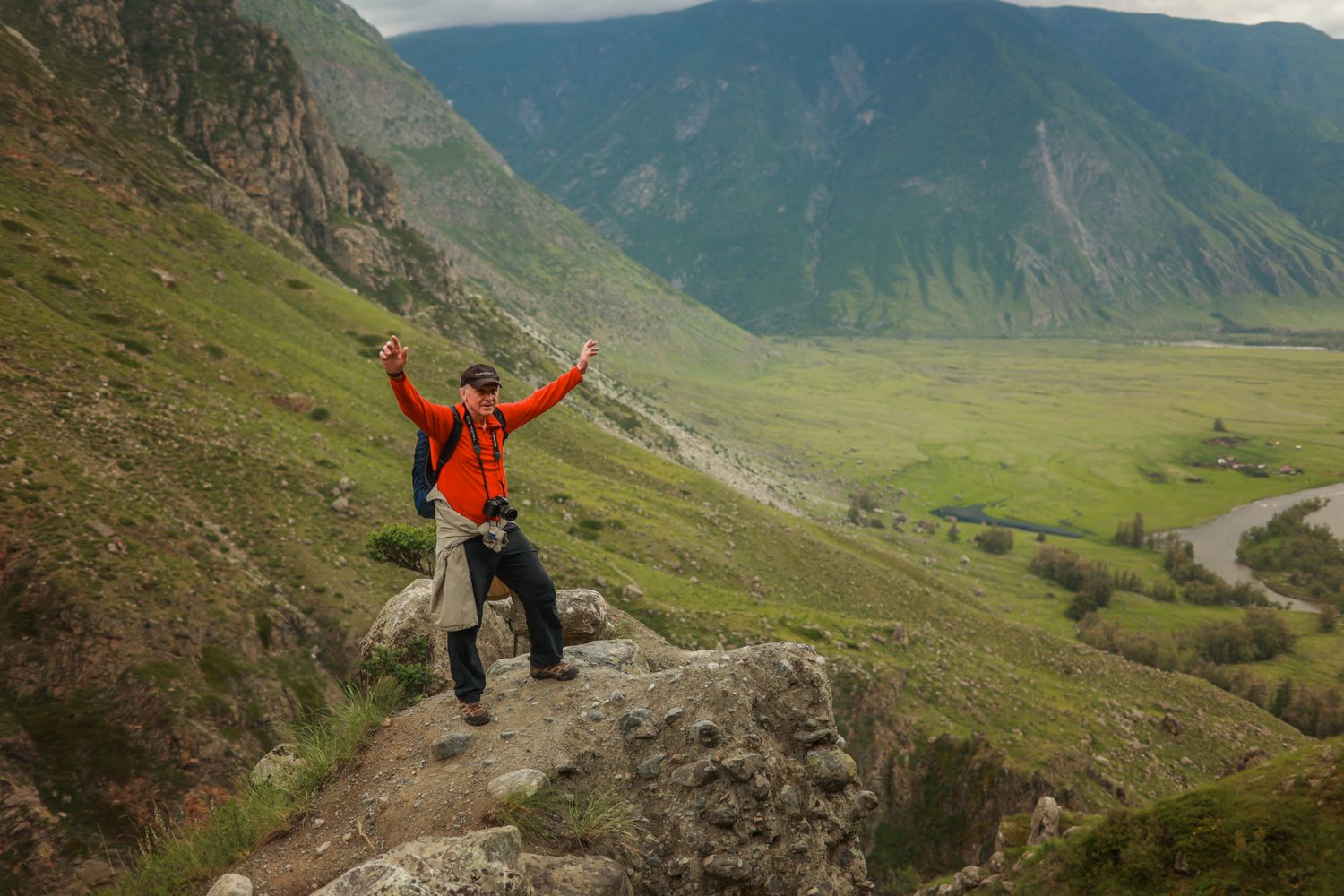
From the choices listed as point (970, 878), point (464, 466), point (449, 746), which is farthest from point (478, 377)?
point (970, 878)

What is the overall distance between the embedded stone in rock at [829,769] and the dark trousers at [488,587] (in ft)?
16.3

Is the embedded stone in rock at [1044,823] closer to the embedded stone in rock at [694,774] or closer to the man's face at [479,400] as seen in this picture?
the embedded stone in rock at [694,774]

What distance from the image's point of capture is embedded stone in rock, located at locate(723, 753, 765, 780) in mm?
11055

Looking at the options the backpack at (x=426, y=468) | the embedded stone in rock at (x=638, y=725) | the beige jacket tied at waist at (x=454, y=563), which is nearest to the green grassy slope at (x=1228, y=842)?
the embedded stone in rock at (x=638, y=725)

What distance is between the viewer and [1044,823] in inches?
987

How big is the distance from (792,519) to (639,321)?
5137 inches

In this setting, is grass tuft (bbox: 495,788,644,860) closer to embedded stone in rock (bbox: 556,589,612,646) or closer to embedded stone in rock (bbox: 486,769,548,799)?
embedded stone in rock (bbox: 486,769,548,799)

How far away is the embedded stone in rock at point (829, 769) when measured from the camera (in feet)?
39.3

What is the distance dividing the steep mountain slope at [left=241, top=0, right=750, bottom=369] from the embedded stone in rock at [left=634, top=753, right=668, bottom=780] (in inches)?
5914

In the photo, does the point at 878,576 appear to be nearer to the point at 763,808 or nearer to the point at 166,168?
the point at 763,808

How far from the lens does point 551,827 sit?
32.5 feet

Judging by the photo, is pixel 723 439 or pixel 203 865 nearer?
pixel 203 865

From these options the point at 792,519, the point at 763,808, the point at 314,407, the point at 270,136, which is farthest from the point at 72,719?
the point at 270,136

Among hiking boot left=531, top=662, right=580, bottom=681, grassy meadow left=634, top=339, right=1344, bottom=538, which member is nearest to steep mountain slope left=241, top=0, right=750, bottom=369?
grassy meadow left=634, top=339, right=1344, bottom=538
